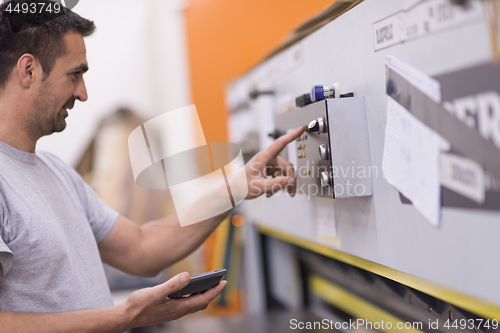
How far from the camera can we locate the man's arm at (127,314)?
70cm

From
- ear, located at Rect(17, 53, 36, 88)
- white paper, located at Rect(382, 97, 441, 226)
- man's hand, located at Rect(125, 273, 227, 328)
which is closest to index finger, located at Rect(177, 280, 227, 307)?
man's hand, located at Rect(125, 273, 227, 328)

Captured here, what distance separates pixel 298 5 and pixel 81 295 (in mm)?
1463


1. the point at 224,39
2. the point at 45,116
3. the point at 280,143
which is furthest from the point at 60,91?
the point at 224,39

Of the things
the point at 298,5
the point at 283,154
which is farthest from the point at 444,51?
the point at 298,5

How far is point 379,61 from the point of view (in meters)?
0.67

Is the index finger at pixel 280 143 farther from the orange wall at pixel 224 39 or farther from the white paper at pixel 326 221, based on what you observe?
the orange wall at pixel 224 39

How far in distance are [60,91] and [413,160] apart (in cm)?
65

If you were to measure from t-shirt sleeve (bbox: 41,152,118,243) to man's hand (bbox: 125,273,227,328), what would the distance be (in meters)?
0.34

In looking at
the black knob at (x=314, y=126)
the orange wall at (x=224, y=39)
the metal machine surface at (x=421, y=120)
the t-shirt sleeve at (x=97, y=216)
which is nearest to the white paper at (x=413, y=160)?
the metal machine surface at (x=421, y=120)

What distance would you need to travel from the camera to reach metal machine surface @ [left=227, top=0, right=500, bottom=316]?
0.48 meters

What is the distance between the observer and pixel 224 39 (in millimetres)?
2375

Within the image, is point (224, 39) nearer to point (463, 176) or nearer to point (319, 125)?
point (319, 125)

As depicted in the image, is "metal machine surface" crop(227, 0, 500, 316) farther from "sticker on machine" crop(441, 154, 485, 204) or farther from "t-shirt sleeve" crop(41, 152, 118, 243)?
"t-shirt sleeve" crop(41, 152, 118, 243)

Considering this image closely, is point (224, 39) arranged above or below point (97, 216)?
above
